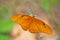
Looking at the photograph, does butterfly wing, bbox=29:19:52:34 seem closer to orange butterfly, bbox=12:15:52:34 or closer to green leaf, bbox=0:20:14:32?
orange butterfly, bbox=12:15:52:34

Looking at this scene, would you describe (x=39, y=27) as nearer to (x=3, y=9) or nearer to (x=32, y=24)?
(x=32, y=24)

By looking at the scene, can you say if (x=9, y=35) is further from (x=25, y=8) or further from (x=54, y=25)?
(x=54, y=25)

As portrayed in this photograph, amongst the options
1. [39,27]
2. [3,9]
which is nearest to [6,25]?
[3,9]

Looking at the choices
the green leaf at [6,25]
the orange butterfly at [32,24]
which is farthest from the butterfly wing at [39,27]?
the green leaf at [6,25]

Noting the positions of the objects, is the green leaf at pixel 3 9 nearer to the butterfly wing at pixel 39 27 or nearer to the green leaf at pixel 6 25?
the green leaf at pixel 6 25

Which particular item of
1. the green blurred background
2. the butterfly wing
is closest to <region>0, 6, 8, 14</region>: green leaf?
the green blurred background
